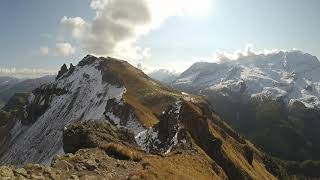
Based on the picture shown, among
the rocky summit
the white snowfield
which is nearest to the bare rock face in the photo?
the rocky summit

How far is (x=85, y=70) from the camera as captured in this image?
192250 mm

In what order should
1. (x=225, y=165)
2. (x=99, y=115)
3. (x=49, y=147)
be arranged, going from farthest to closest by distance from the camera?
(x=49, y=147) → (x=99, y=115) → (x=225, y=165)

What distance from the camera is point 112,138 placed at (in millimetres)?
43719

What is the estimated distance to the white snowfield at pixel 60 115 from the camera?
438ft

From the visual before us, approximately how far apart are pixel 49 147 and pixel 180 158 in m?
96.9

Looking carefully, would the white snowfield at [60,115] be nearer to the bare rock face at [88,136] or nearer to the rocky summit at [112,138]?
the rocky summit at [112,138]

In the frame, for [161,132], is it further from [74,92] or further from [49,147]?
[74,92]

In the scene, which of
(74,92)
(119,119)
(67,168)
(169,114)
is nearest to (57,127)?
(74,92)

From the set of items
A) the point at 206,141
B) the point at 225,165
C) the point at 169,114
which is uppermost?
the point at 169,114

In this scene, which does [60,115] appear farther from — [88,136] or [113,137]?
[88,136]

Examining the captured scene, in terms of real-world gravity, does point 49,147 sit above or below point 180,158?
below

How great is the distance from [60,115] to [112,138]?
11642cm

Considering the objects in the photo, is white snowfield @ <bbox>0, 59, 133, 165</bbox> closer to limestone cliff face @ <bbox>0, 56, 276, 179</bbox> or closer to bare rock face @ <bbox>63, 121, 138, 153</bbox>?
limestone cliff face @ <bbox>0, 56, 276, 179</bbox>

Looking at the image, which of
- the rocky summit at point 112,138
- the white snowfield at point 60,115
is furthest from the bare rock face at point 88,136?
the white snowfield at point 60,115
